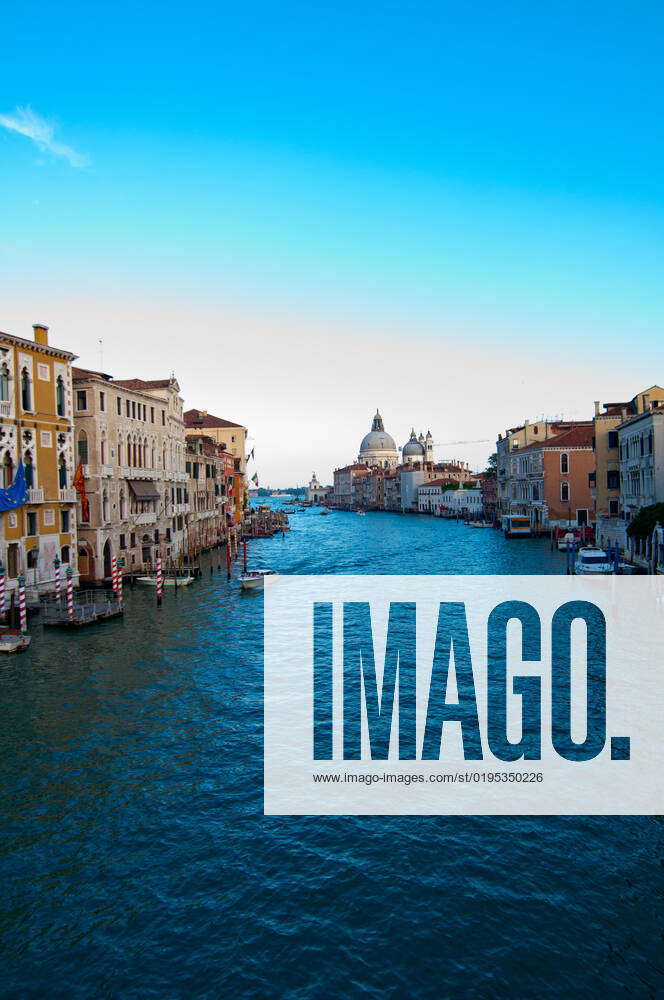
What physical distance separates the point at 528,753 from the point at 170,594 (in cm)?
→ 2145

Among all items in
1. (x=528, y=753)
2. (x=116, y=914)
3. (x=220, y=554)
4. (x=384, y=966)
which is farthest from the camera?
(x=220, y=554)

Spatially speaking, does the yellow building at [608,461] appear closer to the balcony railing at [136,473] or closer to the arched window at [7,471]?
the balcony railing at [136,473]

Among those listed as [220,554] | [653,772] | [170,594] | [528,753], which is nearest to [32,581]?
[170,594]

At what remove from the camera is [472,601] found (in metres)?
30.2

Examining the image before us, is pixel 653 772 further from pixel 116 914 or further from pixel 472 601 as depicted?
pixel 472 601

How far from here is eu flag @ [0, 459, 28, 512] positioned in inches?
937

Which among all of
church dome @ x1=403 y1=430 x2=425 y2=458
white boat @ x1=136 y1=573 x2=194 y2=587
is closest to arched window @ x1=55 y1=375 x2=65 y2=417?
white boat @ x1=136 y1=573 x2=194 y2=587

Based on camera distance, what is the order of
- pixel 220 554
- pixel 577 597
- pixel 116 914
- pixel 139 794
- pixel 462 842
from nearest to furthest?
pixel 116 914 → pixel 462 842 → pixel 139 794 → pixel 577 597 → pixel 220 554

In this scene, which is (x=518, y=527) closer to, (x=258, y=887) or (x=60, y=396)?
(x=60, y=396)

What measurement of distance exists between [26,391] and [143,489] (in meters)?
10.5

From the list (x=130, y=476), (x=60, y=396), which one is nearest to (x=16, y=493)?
(x=60, y=396)

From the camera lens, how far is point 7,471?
80.8 ft

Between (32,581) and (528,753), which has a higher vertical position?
(32,581)

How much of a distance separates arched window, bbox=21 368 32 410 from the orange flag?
4.48 meters
